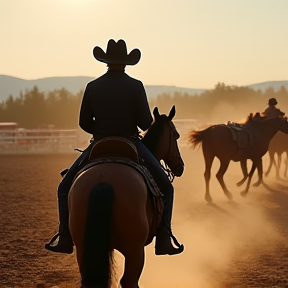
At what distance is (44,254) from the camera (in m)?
8.16

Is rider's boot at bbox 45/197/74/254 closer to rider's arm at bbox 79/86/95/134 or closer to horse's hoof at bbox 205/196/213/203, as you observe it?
rider's arm at bbox 79/86/95/134

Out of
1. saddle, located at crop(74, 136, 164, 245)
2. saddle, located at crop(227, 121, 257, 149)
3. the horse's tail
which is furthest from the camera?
saddle, located at crop(227, 121, 257, 149)

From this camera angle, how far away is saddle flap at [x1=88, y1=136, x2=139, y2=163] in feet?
15.6

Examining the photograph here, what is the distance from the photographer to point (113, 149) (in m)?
4.75

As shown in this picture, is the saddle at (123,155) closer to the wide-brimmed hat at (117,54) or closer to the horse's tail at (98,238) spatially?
the horse's tail at (98,238)

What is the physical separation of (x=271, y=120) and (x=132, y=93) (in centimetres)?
967

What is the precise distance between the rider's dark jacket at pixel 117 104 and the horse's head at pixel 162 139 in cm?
71

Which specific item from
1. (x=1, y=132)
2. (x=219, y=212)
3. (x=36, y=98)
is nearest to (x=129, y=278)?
(x=219, y=212)

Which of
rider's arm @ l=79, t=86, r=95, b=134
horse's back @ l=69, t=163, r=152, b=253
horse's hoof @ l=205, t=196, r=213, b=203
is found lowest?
horse's hoof @ l=205, t=196, r=213, b=203

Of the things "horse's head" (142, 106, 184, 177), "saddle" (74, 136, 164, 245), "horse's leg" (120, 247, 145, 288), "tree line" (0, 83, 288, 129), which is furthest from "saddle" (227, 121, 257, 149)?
"tree line" (0, 83, 288, 129)

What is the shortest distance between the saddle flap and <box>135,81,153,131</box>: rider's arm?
0.39m

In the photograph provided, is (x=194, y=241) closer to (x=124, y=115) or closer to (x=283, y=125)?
(x=124, y=115)

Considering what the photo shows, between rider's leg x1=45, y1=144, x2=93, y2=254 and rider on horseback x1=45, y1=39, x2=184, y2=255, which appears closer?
rider's leg x1=45, y1=144, x2=93, y2=254

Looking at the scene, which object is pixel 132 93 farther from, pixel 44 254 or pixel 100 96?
pixel 44 254
